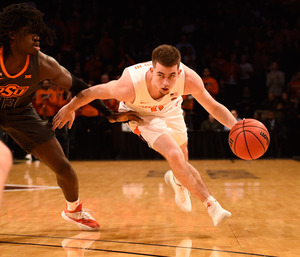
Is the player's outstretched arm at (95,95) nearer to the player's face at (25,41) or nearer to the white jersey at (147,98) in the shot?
the white jersey at (147,98)

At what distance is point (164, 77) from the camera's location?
13.4 feet

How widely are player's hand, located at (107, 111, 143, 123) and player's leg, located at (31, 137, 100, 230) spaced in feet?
2.02

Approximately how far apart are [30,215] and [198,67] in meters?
8.74

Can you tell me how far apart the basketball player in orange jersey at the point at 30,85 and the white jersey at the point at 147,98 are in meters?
0.21

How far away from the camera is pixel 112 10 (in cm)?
1478

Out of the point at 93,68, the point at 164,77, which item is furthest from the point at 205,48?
the point at 164,77

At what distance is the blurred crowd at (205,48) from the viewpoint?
11.7 m

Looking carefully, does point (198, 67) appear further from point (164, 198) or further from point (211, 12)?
point (164, 198)

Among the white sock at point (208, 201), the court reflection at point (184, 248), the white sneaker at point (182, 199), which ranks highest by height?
the white sock at point (208, 201)

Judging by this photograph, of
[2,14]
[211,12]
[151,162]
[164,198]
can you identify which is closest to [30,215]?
[164,198]

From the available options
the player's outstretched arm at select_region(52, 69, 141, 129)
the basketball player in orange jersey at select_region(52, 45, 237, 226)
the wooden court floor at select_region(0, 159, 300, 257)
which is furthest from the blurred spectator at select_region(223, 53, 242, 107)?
the player's outstretched arm at select_region(52, 69, 141, 129)

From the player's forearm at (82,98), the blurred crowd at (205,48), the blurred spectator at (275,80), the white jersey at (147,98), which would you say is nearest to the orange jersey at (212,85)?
the blurred crowd at (205,48)

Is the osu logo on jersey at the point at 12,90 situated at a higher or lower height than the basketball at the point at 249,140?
higher

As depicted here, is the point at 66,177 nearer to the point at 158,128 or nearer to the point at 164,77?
the point at 158,128
